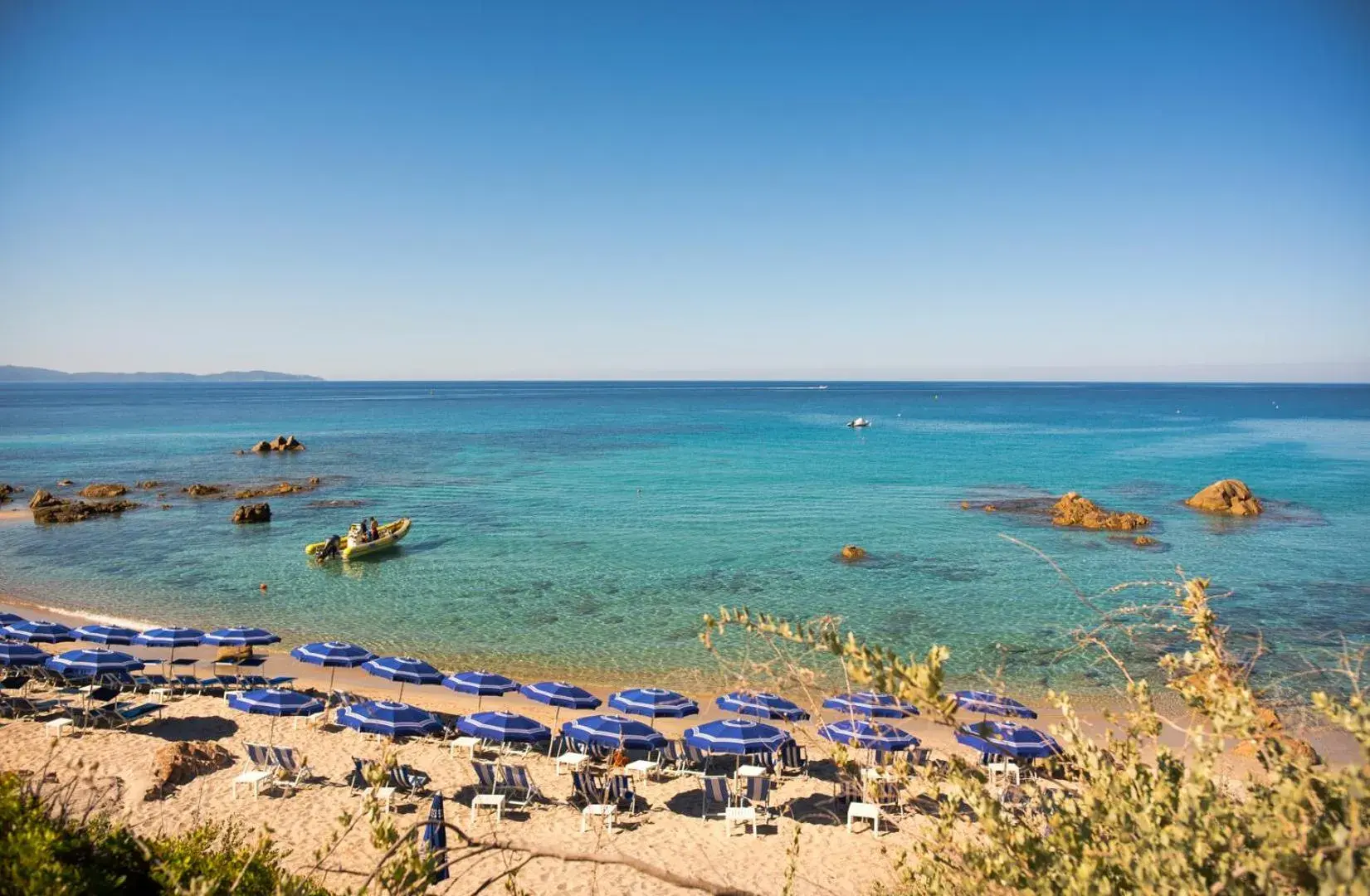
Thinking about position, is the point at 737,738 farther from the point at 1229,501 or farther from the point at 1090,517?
the point at 1229,501

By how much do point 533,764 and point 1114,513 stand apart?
1308 inches

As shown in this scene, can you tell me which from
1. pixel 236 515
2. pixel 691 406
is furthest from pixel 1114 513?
pixel 691 406

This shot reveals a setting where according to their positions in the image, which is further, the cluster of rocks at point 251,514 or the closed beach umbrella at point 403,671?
the cluster of rocks at point 251,514

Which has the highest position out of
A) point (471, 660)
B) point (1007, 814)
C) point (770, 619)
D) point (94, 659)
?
point (770, 619)

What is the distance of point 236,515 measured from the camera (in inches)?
1527

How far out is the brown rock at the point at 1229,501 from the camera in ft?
132

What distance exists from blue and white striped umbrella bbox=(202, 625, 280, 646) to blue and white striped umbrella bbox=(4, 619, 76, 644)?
3730 millimetres

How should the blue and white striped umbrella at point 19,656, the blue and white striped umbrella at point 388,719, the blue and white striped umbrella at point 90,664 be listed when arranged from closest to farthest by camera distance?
the blue and white striped umbrella at point 388,719, the blue and white striped umbrella at point 90,664, the blue and white striped umbrella at point 19,656

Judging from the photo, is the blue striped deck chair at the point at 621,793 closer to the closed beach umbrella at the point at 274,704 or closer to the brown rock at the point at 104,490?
the closed beach umbrella at the point at 274,704

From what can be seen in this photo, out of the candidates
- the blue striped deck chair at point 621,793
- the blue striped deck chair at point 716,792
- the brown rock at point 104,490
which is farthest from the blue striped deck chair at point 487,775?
the brown rock at point 104,490

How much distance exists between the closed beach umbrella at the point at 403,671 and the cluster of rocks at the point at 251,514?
83.8 ft

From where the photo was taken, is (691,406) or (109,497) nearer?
(109,497)

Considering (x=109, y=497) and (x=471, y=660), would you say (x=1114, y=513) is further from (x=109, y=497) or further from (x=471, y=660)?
(x=109, y=497)

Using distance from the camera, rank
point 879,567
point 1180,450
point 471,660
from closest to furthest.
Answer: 1. point 471,660
2. point 879,567
3. point 1180,450
